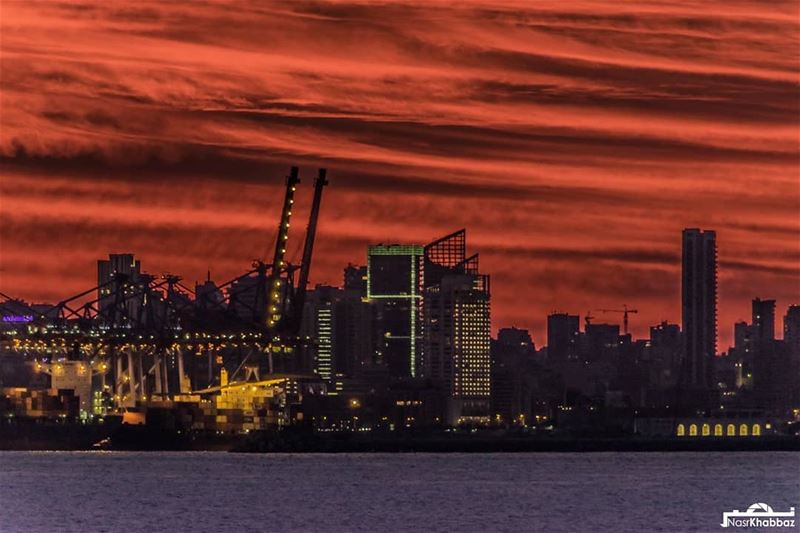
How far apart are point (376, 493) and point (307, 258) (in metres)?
74.5

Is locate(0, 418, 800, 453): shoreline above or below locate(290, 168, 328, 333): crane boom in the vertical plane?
below

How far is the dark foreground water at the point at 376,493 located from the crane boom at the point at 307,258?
19011mm

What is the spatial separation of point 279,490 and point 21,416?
74201 millimetres

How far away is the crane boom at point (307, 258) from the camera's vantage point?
600 ft

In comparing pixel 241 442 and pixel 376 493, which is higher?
pixel 241 442

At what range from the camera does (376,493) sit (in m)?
111

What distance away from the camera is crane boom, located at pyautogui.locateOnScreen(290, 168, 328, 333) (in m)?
183

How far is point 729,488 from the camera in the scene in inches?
4705

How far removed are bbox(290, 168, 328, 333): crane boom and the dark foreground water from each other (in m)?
19.0

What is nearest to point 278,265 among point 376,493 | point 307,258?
point 307,258

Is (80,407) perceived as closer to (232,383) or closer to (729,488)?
(232,383)

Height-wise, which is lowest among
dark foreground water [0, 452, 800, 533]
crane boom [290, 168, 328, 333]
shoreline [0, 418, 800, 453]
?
dark foreground water [0, 452, 800, 533]

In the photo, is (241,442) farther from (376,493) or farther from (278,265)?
(376,493)

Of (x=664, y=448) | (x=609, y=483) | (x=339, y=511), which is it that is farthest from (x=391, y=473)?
(x=664, y=448)
